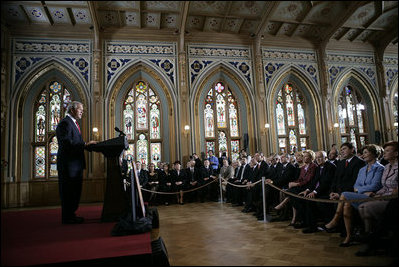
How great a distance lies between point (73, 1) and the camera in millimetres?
9156

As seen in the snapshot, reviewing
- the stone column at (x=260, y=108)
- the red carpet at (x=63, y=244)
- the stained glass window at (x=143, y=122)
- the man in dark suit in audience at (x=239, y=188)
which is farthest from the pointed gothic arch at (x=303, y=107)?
the red carpet at (x=63, y=244)

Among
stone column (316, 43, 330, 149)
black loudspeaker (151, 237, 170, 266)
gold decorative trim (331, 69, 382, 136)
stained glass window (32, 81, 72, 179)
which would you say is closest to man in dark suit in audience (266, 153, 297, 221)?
black loudspeaker (151, 237, 170, 266)

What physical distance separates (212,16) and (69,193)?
8880 mm

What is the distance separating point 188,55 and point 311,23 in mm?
5082

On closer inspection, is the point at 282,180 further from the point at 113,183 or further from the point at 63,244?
the point at 63,244

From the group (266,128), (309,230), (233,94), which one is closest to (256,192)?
(309,230)

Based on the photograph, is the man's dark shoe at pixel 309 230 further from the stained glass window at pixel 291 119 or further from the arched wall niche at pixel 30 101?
the arched wall niche at pixel 30 101

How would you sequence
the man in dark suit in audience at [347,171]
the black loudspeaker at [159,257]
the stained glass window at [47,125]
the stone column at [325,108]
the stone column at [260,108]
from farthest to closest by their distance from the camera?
the stone column at [325,108] < the stone column at [260,108] < the stained glass window at [47,125] < the man in dark suit in audience at [347,171] < the black loudspeaker at [159,257]

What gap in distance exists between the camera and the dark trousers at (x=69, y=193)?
134 inches

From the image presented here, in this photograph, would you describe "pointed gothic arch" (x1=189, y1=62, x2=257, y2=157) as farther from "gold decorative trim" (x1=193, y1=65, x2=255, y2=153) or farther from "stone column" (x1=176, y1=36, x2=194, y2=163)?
"stone column" (x1=176, y1=36, x2=194, y2=163)

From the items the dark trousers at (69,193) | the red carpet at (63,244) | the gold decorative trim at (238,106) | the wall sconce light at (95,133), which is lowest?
the red carpet at (63,244)

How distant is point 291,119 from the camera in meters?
12.4

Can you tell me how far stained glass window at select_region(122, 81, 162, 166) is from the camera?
11.0m

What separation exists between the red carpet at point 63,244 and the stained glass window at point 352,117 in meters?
12.5
